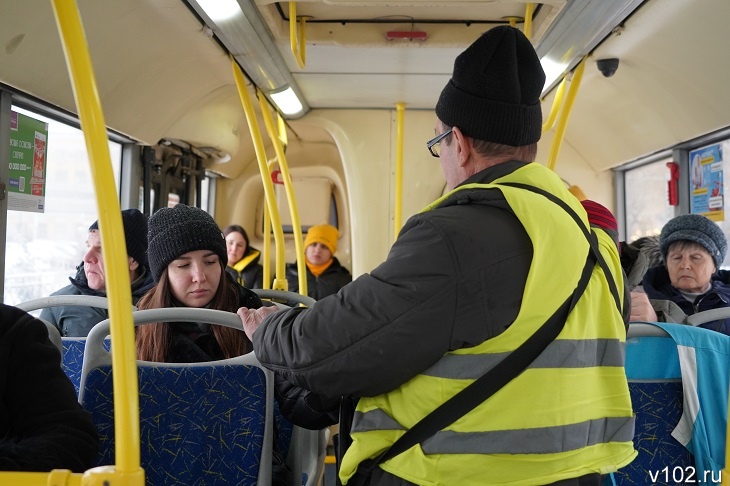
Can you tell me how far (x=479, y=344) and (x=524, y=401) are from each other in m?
0.16

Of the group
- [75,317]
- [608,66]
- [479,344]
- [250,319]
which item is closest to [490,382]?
[479,344]

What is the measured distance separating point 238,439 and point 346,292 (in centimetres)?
76

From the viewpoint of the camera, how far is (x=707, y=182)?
4.50 meters

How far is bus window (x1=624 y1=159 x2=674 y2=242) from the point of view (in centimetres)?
525

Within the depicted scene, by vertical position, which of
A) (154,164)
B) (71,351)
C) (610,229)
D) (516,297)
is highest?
(154,164)

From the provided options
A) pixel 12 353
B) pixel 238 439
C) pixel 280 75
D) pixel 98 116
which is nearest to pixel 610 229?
pixel 238 439

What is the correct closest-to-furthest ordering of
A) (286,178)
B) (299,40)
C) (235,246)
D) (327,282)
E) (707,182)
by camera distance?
(299,40)
(286,178)
(707,182)
(235,246)
(327,282)

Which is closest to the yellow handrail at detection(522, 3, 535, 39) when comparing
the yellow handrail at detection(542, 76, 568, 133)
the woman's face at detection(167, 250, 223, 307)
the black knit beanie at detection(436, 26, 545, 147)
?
the yellow handrail at detection(542, 76, 568, 133)

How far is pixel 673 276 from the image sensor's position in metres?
3.63

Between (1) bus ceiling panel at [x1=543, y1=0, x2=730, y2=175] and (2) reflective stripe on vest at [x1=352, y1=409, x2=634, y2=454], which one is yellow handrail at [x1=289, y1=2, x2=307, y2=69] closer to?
(1) bus ceiling panel at [x1=543, y1=0, x2=730, y2=175]

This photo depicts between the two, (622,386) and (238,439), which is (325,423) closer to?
(238,439)

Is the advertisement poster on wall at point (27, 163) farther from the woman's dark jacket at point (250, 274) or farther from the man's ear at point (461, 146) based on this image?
the woman's dark jacket at point (250, 274)

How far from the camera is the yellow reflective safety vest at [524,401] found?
1.38m

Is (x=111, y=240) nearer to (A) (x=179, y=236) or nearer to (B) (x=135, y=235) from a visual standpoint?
(A) (x=179, y=236)
